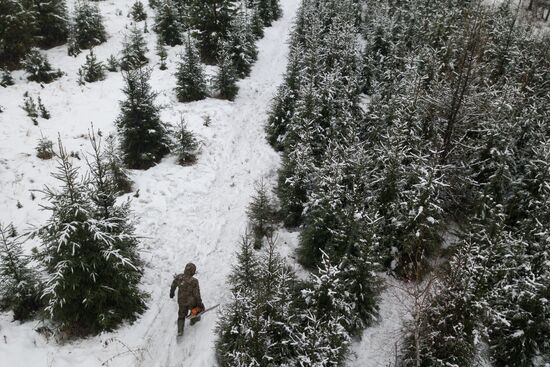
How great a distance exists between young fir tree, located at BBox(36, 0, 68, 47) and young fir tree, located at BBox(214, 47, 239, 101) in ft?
34.6

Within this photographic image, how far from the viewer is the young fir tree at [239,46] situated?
21.7m

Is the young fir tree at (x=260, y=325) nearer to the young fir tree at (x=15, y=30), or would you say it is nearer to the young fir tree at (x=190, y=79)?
the young fir tree at (x=190, y=79)

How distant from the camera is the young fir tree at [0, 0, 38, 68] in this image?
1864cm

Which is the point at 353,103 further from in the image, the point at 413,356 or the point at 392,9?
the point at 392,9

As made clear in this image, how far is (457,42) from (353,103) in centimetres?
772

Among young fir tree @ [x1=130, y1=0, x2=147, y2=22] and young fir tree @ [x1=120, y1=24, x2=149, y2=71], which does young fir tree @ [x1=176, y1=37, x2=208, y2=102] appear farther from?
young fir tree @ [x1=130, y1=0, x2=147, y2=22]

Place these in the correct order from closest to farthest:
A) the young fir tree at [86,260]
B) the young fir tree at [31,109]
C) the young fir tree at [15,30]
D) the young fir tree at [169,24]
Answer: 1. the young fir tree at [86,260]
2. the young fir tree at [31,109]
3. the young fir tree at [15,30]
4. the young fir tree at [169,24]

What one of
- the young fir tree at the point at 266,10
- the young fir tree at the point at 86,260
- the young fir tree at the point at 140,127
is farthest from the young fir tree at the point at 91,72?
the young fir tree at the point at 266,10

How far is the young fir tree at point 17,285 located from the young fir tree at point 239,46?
51.7ft

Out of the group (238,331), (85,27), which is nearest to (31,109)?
(85,27)

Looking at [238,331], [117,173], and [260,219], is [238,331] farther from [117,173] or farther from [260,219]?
[117,173]

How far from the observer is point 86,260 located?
8.26 m

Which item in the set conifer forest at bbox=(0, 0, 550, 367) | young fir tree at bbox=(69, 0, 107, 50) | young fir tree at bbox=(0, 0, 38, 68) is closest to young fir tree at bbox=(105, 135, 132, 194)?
conifer forest at bbox=(0, 0, 550, 367)

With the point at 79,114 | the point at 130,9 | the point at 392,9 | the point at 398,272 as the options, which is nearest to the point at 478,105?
the point at 398,272
